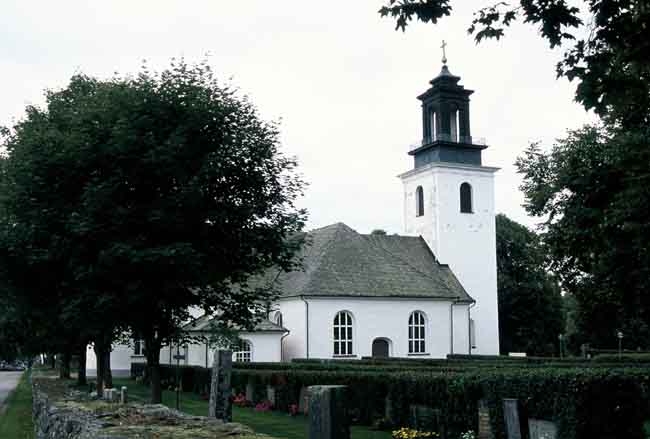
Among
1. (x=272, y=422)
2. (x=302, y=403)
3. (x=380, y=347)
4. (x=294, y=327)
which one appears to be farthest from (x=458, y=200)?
(x=272, y=422)

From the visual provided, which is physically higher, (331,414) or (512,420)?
(331,414)

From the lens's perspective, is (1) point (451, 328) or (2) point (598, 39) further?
(1) point (451, 328)

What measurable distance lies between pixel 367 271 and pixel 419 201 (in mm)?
9020

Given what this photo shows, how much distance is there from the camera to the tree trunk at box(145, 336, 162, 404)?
60.8 feet

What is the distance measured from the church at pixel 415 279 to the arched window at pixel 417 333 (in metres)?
0.06

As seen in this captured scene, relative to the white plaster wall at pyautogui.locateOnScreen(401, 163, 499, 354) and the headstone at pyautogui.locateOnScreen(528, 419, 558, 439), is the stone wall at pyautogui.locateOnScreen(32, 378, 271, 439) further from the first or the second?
the white plaster wall at pyautogui.locateOnScreen(401, 163, 499, 354)

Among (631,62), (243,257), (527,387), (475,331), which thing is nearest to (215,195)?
(243,257)

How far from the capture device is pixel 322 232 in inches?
2003

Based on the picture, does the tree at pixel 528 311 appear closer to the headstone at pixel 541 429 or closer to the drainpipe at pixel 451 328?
the drainpipe at pixel 451 328

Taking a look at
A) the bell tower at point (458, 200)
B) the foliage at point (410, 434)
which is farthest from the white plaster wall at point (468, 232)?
the foliage at point (410, 434)

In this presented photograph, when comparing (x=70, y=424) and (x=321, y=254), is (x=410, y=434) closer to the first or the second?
(x=70, y=424)

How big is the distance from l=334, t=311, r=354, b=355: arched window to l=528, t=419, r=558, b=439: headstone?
3161 cm

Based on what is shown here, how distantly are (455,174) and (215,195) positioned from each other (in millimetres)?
35721

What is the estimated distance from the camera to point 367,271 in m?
47.1
